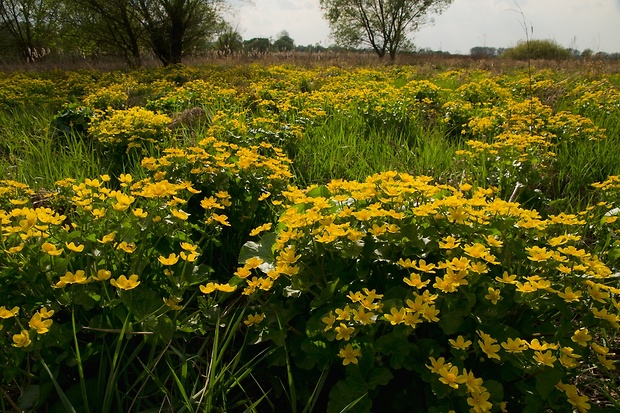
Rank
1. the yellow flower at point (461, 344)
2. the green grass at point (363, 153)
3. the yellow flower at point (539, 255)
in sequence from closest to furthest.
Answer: the yellow flower at point (461, 344)
the yellow flower at point (539, 255)
the green grass at point (363, 153)

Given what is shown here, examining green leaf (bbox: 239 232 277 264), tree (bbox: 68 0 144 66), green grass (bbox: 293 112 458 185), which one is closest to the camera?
green leaf (bbox: 239 232 277 264)

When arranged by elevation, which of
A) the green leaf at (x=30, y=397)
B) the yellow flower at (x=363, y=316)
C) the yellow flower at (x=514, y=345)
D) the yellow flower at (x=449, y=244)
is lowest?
the green leaf at (x=30, y=397)

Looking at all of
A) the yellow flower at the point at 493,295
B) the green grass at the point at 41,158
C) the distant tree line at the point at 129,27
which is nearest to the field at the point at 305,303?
the yellow flower at the point at 493,295

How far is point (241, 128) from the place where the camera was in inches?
127

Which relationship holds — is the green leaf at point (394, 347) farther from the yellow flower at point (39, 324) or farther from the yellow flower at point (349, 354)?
the yellow flower at point (39, 324)

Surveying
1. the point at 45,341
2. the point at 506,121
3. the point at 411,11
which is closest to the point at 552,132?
the point at 506,121

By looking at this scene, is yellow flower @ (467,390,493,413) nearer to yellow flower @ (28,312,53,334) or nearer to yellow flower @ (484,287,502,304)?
yellow flower @ (484,287,502,304)

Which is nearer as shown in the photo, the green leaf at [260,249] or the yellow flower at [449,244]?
the yellow flower at [449,244]

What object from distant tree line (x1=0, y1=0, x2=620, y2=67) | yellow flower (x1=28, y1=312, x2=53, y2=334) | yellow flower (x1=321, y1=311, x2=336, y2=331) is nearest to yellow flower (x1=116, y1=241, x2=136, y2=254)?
yellow flower (x1=28, y1=312, x2=53, y2=334)

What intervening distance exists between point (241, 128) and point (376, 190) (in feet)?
5.91

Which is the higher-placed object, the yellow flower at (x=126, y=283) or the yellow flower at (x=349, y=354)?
the yellow flower at (x=126, y=283)

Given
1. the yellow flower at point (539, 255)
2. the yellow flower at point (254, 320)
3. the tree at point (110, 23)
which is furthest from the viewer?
the tree at point (110, 23)

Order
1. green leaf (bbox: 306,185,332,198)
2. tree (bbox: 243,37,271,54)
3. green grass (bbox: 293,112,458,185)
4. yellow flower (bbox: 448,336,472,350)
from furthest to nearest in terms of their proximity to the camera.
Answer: tree (bbox: 243,37,271,54)
green grass (bbox: 293,112,458,185)
green leaf (bbox: 306,185,332,198)
yellow flower (bbox: 448,336,472,350)

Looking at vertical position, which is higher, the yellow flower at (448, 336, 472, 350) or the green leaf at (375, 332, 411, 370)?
the yellow flower at (448, 336, 472, 350)
